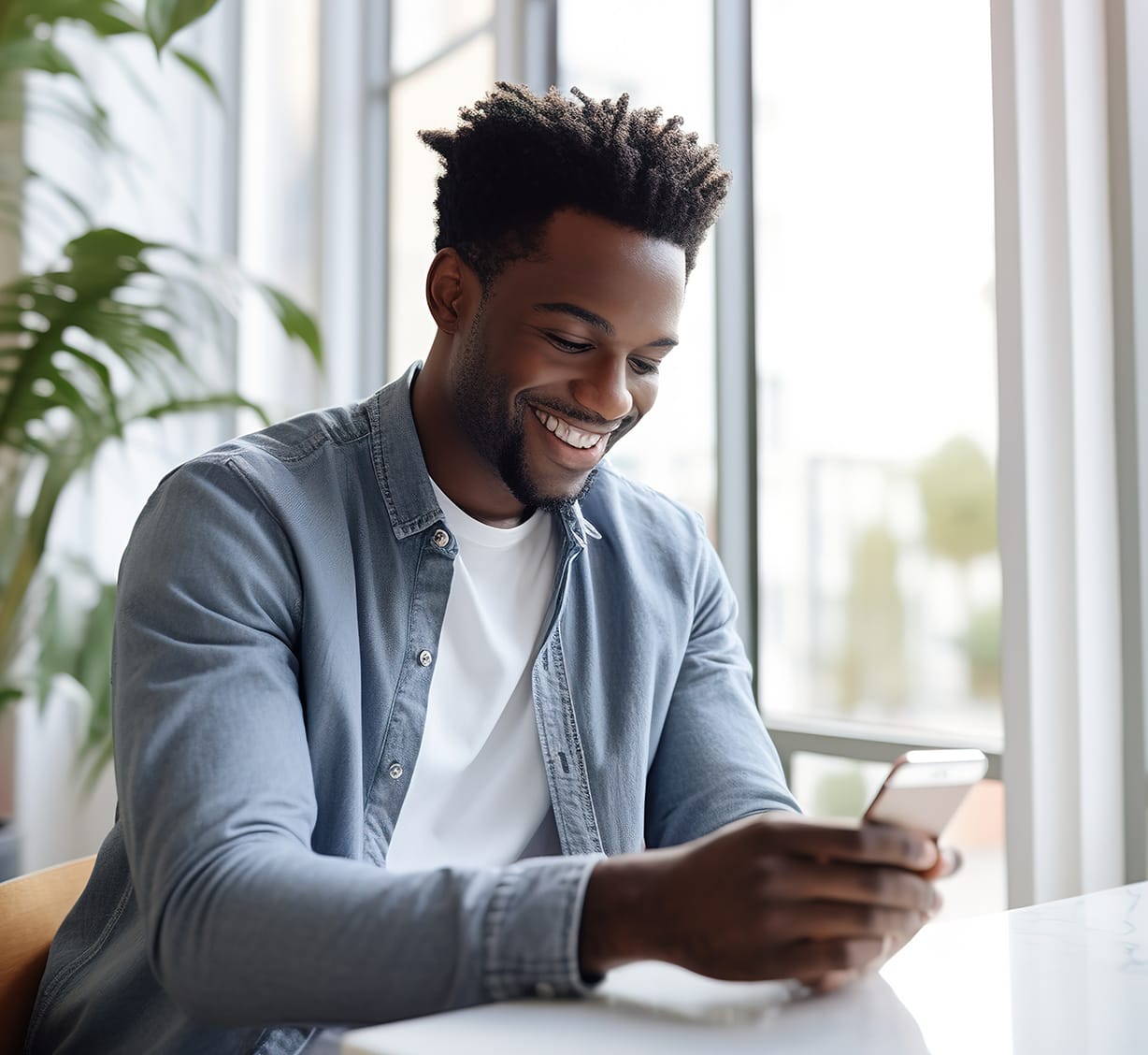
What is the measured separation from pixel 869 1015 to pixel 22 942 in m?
0.81

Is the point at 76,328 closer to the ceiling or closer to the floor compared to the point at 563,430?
closer to the ceiling

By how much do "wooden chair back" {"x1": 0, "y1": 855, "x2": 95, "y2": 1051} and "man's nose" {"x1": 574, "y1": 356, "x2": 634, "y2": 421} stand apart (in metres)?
0.70

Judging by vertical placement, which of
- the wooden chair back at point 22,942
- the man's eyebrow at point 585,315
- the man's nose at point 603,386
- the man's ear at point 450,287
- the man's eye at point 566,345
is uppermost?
the man's ear at point 450,287

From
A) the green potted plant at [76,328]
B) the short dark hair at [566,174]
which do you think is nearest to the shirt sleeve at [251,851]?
the short dark hair at [566,174]

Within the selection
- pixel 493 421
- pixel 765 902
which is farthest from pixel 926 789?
pixel 493 421

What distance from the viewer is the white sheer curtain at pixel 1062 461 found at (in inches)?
58.7

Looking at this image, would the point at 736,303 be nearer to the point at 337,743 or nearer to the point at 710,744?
A: the point at 710,744

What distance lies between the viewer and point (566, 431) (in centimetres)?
129

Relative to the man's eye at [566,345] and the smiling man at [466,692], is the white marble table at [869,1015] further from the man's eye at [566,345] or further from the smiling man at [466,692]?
the man's eye at [566,345]

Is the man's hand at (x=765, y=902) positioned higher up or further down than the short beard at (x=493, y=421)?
further down

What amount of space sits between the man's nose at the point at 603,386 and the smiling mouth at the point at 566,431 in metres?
0.04

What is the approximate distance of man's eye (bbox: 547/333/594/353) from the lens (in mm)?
1248

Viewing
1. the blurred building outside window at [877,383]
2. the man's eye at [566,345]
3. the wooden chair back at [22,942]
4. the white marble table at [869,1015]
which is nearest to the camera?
the white marble table at [869,1015]

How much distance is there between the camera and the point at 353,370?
3252 mm
